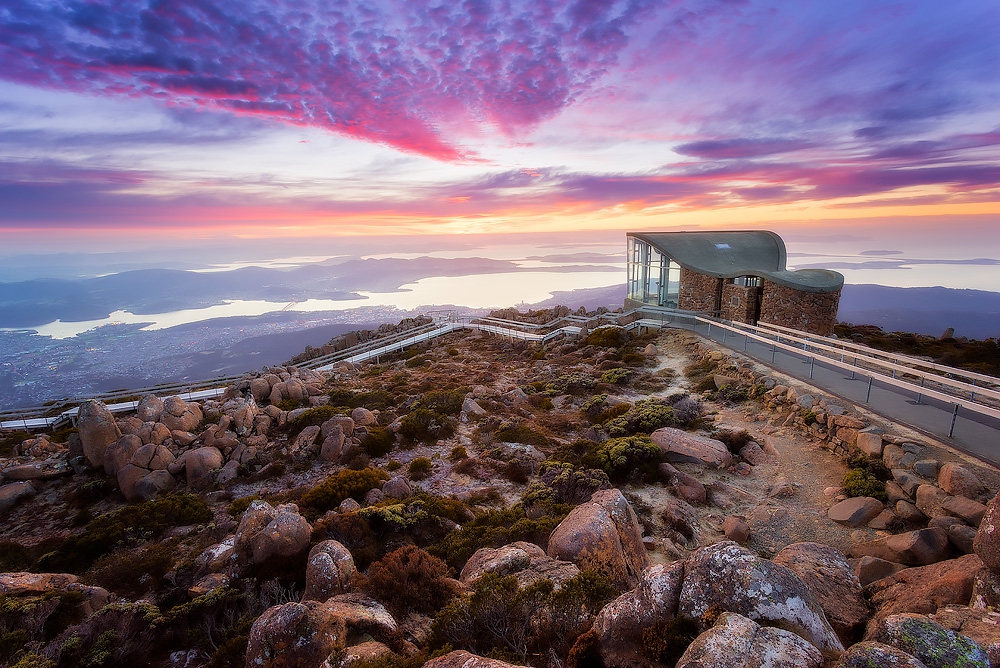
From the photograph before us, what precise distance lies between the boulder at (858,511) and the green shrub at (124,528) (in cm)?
1336

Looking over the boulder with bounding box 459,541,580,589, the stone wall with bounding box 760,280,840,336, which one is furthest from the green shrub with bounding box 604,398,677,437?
the stone wall with bounding box 760,280,840,336

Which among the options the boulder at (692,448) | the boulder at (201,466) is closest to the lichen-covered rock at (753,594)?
the boulder at (692,448)

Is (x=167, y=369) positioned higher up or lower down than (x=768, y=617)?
lower down

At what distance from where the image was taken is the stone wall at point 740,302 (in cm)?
2150

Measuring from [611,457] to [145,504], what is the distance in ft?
37.1

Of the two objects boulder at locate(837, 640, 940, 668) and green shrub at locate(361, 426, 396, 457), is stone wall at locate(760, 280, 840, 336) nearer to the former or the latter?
green shrub at locate(361, 426, 396, 457)

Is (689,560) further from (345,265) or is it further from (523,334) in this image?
(345,265)

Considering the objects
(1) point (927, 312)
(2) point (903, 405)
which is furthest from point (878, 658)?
(1) point (927, 312)

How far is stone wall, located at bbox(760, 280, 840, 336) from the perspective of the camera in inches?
772

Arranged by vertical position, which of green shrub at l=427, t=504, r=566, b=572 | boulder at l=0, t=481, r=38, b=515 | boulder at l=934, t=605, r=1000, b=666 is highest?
boulder at l=934, t=605, r=1000, b=666

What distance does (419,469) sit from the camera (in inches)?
467

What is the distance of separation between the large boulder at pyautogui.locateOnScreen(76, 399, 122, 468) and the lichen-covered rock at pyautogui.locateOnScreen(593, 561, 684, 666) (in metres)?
15.0

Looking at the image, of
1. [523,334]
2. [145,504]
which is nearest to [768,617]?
[145,504]

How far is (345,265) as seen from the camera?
95562 millimetres
